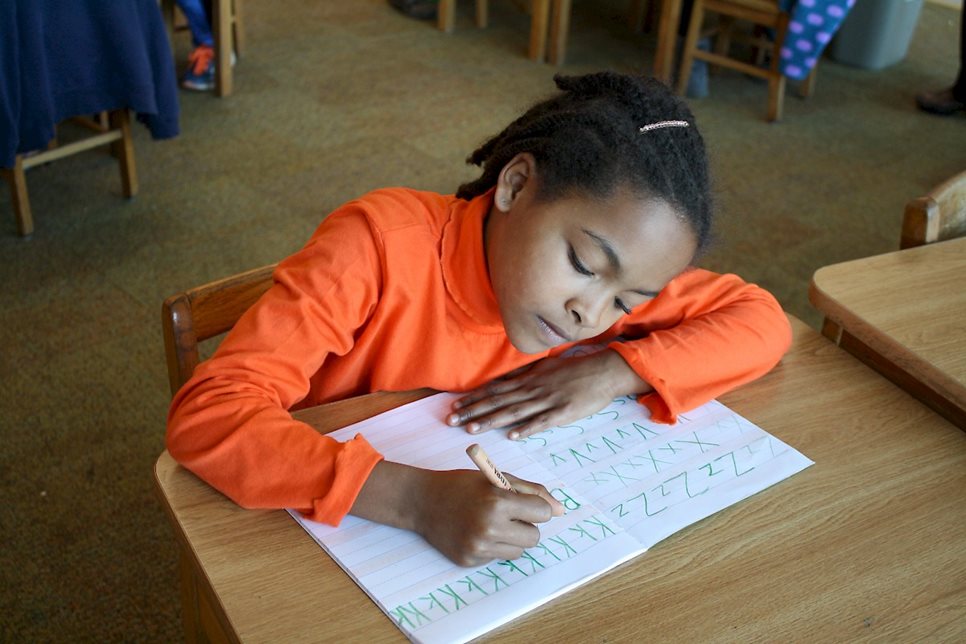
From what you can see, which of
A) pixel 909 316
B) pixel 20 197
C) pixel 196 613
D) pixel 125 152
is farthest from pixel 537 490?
pixel 125 152

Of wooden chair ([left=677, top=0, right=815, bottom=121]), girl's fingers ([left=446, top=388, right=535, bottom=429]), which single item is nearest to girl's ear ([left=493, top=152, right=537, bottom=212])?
girl's fingers ([left=446, top=388, right=535, bottom=429])

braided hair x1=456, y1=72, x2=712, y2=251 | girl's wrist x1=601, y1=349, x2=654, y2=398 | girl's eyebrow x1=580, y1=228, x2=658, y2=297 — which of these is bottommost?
girl's wrist x1=601, y1=349, x2=654, y2=398

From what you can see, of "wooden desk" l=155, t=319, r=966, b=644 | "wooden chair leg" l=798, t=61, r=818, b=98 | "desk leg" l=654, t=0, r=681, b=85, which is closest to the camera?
"wooden desk" l=155, t=319, r=966, b=644

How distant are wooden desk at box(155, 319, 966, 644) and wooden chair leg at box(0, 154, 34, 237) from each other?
76.7 inches

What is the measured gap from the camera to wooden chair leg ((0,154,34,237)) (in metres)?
2.58

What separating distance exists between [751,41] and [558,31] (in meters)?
0.82

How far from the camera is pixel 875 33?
174 inches

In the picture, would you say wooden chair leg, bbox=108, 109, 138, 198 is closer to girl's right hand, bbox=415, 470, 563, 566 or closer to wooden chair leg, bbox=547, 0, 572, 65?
wooden chair leg, bbox=547, 0, 572, 65

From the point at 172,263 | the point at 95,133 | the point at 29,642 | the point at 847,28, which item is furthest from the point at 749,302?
the point at 847,28

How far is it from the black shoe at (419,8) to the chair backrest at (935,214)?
140 inches

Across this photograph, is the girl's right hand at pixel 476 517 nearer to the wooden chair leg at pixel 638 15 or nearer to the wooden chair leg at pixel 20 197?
the wooden chair leg at pixel 20 197

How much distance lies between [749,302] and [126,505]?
130 centimetres

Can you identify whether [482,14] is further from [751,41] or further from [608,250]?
[608,250]

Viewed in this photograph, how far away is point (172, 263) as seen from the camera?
2650mm
